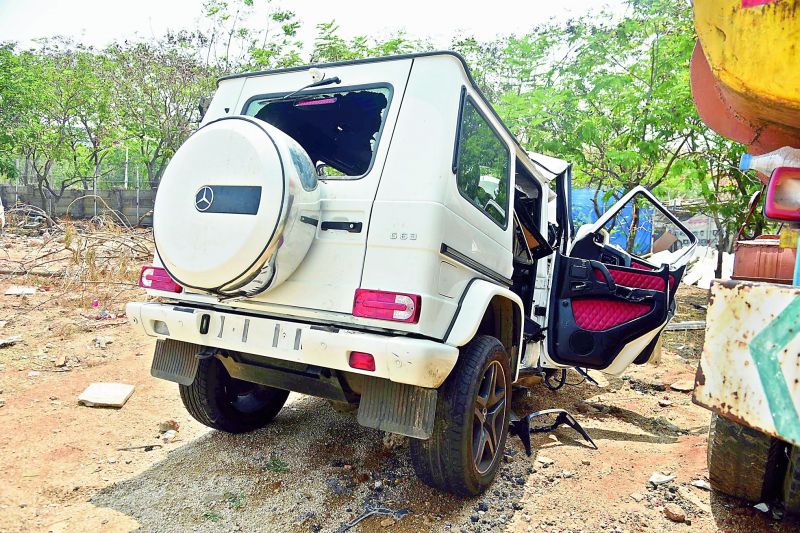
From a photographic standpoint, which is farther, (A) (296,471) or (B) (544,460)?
(B) (544,460)

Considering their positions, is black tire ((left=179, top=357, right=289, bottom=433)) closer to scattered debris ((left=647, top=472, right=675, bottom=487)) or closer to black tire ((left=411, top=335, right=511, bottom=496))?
black tire ((left=411, top=335, right=511, bottom=496))

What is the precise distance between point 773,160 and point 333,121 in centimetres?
243

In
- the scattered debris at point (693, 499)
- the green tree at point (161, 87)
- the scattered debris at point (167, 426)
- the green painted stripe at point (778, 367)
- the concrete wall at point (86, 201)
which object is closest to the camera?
the green painted stripe at point (778, 367)

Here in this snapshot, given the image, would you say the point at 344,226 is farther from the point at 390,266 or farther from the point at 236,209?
the point at 236,209

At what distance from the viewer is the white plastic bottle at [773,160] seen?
1.69 meters

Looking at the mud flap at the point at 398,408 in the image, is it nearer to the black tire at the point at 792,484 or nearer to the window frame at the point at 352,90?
the window frame at the point at 352,90

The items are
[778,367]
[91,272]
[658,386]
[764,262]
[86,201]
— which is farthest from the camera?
[86,201]

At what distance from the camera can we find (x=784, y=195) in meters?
1.65

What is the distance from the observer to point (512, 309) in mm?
3152

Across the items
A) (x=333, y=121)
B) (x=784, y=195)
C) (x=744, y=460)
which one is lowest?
(x=744, y=460)

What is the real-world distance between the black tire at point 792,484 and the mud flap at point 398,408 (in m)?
1.55

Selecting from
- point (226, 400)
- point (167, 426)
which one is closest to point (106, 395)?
point (167, 426)

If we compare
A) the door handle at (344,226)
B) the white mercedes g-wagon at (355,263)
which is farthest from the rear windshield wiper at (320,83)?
the door handle at (344,226)

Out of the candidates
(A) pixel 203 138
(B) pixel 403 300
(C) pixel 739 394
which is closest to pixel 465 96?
(B) pixel 403 300
